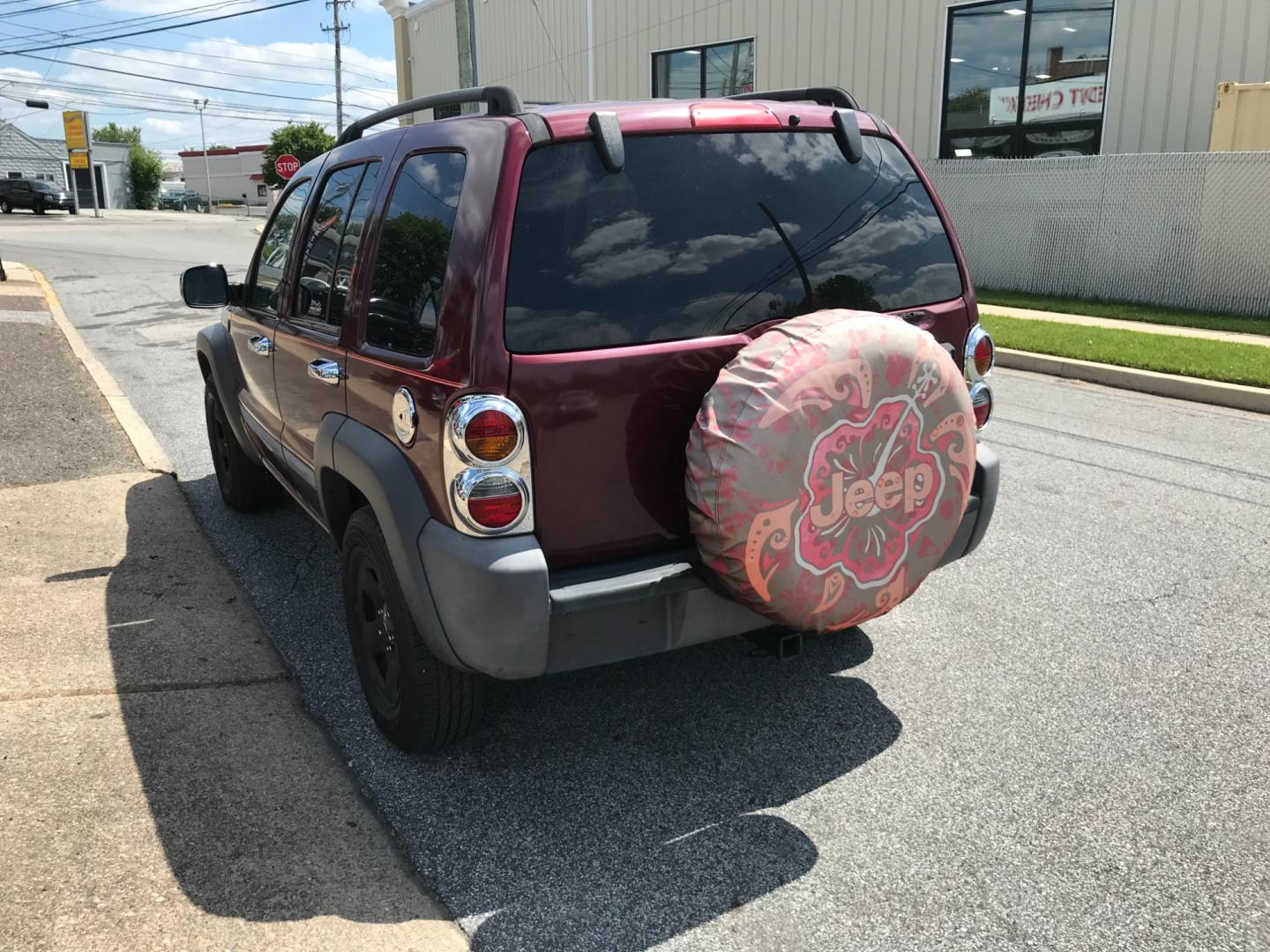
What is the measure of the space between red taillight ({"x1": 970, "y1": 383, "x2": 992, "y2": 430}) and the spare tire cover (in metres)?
0.70

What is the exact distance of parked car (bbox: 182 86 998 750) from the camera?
2.73m

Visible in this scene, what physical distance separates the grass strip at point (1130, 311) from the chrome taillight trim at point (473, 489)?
1164cm

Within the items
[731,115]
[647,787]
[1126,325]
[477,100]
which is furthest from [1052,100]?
[647,787]

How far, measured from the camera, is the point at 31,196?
4591 cm

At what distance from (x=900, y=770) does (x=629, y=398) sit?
1438mm

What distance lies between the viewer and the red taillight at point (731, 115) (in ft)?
10.0

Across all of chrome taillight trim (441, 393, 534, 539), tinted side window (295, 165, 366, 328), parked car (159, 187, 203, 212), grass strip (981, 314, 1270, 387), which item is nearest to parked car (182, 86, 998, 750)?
chrome taillight trim (441, 393, 534, 539)

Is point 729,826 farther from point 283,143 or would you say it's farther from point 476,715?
point 283,143

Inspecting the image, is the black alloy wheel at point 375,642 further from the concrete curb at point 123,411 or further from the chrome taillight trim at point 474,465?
the concrete curb at point 123,411

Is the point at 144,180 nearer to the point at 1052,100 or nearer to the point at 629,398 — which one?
the point at 1052,100

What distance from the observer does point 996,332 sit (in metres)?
11.8

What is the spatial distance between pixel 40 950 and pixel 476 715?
1.25 meters

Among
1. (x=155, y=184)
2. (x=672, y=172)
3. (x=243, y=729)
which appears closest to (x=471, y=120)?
(x=672, y=172)

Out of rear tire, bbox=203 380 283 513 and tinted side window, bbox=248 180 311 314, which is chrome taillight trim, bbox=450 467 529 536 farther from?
rear tire, bbox=203 380 283 513
